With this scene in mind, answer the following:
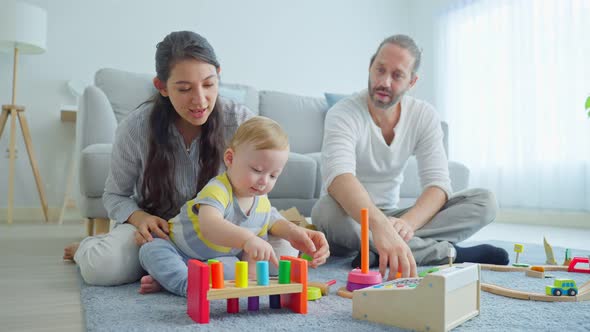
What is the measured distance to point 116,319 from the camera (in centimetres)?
92

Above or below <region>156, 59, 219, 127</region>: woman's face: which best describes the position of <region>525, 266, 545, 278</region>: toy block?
below

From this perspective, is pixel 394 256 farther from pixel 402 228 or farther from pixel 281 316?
pixel 281 316

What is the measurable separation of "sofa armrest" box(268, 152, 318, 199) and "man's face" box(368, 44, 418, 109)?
77 cm

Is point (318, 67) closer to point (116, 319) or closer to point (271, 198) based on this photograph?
point (271, 198)

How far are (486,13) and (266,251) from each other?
11.4ft

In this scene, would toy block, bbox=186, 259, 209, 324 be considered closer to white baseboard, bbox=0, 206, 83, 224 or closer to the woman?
the woman

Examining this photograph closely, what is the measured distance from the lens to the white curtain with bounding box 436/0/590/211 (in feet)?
10.6

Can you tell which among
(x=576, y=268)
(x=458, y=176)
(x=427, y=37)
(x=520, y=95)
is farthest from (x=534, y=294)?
(x=427, y=37)

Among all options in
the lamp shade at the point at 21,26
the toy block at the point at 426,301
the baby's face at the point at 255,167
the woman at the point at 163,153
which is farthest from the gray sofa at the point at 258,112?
the toy block at the point at 426,301

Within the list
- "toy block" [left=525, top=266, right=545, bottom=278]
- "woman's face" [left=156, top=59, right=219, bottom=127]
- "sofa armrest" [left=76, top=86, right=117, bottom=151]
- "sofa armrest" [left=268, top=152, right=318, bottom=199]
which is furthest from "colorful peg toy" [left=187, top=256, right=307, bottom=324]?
"sofa armrest" [left=76, top=86, right=117, bottom=151]

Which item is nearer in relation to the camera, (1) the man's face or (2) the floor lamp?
(1) the man's face

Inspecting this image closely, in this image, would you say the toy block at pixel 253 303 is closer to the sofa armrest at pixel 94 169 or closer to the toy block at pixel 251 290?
the toy block at pixel 251 290

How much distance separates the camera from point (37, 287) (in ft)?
4.09

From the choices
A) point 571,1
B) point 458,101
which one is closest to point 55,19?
point 458,101
